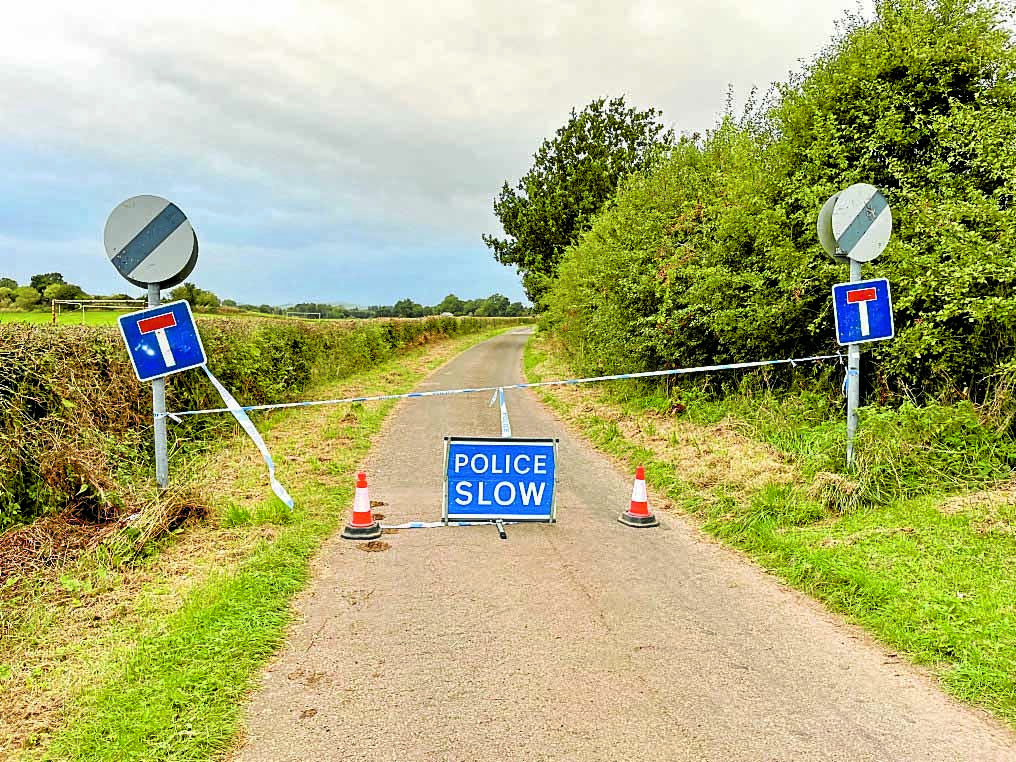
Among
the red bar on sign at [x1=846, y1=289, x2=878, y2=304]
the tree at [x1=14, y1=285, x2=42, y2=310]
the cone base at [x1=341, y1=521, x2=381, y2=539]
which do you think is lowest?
the cone base at [x1=341, y1=521, x2=381, y2=539]

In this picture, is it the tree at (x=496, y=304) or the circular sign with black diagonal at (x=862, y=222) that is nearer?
the circular sign with black diagonal at (x=862, y=222)

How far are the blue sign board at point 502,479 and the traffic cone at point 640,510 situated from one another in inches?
29.1

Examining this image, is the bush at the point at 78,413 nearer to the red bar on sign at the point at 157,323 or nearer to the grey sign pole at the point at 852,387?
the red bar on sign at the point at 157,323

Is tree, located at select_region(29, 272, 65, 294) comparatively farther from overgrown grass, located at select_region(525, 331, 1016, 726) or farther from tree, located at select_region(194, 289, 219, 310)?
overgrown grass, located at select_region(525, 331, 1016, 726)

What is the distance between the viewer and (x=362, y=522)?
18.7 feet

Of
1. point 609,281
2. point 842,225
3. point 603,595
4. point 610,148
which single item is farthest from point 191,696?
point 610,148

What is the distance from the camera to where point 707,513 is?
6379 mm

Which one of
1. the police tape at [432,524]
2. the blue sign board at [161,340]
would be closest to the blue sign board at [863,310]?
the police tape at [432,524]

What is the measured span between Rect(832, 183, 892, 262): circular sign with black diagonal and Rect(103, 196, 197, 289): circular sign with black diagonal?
5596mm

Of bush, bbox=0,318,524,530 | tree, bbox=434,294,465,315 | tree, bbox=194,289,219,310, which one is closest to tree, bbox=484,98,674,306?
tree, bbox=194,289,219,310

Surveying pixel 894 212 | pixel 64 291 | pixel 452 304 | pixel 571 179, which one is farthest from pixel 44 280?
pixel 452 304

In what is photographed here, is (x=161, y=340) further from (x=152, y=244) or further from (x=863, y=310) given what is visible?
(x=863, y=310)

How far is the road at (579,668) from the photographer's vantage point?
290 cm

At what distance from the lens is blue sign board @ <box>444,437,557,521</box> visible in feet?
19.7
